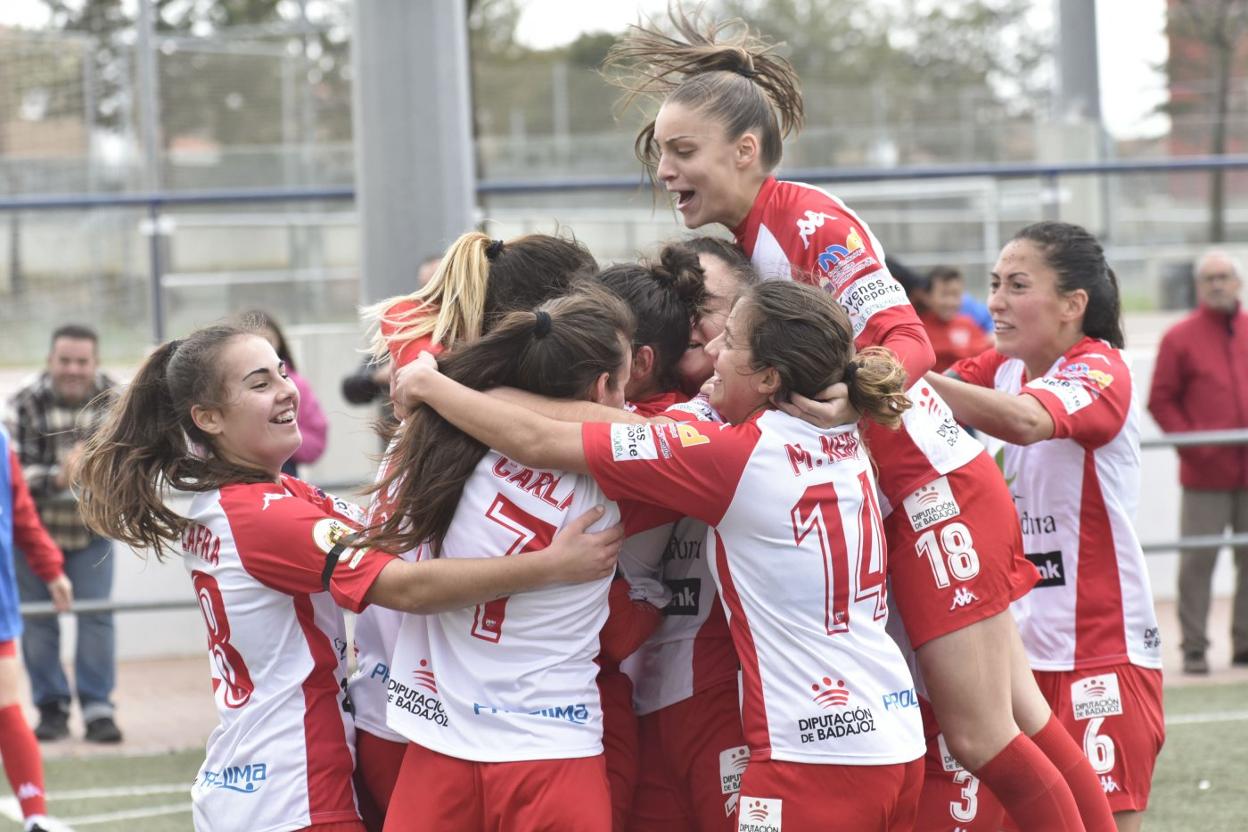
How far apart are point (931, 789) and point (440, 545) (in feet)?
4.91

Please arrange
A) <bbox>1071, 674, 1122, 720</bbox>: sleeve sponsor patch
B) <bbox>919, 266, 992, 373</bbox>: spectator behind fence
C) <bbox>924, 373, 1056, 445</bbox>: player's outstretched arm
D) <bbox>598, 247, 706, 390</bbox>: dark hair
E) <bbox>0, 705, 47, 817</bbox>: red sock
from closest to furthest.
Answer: <bbox>598, 247, 706, 390</bbox>: dark hair → <bbox>924, 373, 1056, 445</bbox>: player's outstretched arm → <bbox>1071, 674, 1122, 720</bbox>: sleeve sponsor patch → <bbox>0, 705, 47, 817</bbox>: red sock → <bbox>919, 266, 992, 373</bbox>: spectator behind fence

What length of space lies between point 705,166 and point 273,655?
4.63 feet

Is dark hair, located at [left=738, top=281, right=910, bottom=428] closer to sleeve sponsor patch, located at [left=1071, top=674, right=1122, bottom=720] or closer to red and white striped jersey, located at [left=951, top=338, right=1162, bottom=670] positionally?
red and white striped jersey, located at [left=951, top=338, right=1162, bottom=670]

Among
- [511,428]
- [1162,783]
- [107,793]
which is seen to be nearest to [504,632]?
[511,428]

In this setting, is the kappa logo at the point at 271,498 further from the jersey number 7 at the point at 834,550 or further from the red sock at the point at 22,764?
the red sock at the point at 22,764

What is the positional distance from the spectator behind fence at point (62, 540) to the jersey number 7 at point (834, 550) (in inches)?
197

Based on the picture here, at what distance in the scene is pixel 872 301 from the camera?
3609mm

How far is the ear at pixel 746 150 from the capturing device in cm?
371

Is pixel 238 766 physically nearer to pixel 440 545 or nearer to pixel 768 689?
A: pixel 440 545

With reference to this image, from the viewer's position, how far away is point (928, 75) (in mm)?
29859

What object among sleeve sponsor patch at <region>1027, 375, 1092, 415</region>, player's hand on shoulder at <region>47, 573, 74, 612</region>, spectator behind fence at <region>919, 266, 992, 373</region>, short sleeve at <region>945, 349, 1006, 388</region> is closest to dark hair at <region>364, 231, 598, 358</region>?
sleeve sponsor patch at <region>1027, 375, 1092, 415</region>

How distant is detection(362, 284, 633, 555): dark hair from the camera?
3135mm

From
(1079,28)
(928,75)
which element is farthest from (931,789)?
(928,75)

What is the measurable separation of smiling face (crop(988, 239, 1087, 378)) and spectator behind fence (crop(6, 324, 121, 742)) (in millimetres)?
4572
